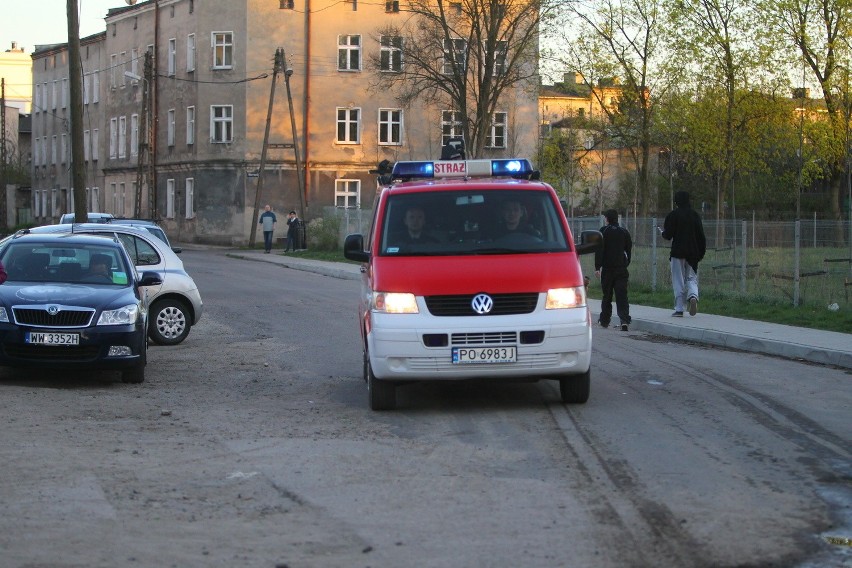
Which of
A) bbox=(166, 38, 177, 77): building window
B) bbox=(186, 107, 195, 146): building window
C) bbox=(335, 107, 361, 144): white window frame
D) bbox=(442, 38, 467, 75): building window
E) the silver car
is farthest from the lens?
bbox=(166, 38, 177, 77): building window

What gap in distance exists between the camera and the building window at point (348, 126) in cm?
6188

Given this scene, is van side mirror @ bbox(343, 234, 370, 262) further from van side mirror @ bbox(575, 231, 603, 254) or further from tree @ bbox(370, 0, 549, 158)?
tree @ bbox(370, 0, 549, 158)

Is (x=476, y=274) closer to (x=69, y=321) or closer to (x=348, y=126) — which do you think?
(x=69, y=321)

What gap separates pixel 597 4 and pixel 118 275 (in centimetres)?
3966

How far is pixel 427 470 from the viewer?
813 centimetres

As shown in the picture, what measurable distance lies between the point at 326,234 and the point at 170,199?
52.2 feet

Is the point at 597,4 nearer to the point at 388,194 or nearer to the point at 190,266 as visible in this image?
the point at 190,266

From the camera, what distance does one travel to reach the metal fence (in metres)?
22.3

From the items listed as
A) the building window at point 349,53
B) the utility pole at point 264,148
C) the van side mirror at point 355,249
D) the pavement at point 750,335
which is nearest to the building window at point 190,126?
the utility pole at point 264,148

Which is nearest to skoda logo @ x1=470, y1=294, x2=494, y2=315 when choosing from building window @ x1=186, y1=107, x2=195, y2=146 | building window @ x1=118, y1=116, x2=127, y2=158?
building window @ x1=186, y1=107, x2=195, y2=146

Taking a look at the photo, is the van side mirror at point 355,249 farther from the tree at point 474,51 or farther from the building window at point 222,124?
the building window at point 222,124

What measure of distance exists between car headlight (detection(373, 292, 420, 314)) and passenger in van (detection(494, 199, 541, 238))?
3.96 ft

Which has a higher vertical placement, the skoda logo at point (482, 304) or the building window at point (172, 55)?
the building window at point (172, 55)

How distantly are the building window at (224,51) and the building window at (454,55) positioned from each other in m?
13.3
